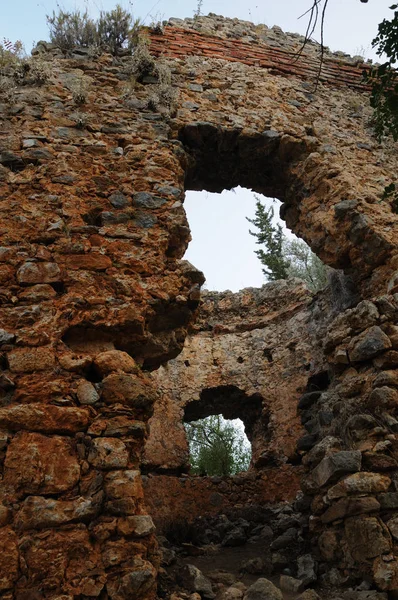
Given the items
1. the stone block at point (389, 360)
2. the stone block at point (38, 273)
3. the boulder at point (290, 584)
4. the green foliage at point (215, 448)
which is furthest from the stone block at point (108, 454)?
the green foliage at point (215, 448)

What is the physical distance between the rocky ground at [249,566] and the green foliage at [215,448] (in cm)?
550

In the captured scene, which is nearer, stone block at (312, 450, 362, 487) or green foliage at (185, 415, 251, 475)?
stone block at (312, 450, 362, 487)

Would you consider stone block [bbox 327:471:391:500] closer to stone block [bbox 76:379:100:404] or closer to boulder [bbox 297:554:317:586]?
boulder [bbox 297:554:317:586]

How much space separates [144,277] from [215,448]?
9595 mm

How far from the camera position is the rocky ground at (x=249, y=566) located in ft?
9.68

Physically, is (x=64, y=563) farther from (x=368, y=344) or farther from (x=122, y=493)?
(x=368, y=344)

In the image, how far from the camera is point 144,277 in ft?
11.7

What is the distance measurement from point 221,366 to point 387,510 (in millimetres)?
6318

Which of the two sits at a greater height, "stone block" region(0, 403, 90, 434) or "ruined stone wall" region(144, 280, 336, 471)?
"ruined stone wall" region(144, 280, 336, 471)

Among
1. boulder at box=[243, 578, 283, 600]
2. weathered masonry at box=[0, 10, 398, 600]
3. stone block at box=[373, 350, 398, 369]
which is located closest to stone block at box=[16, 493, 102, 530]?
weathered masonry at box=[0, 10, 398, 600]

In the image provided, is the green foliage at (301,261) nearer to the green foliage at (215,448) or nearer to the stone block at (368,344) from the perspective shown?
the green foliage at (215,448)

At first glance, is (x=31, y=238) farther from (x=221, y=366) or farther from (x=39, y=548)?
(x=221, y=366)

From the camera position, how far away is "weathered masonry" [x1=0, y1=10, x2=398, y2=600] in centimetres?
255

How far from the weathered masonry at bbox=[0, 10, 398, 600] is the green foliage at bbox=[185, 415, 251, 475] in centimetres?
731
